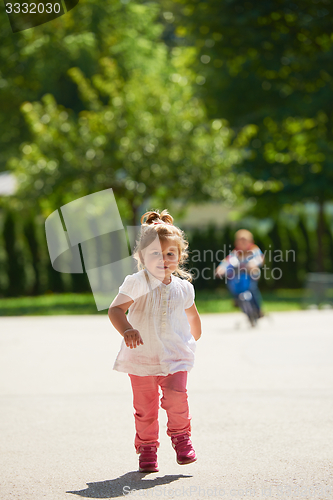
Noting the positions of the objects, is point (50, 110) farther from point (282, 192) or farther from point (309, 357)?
point (309, 357)

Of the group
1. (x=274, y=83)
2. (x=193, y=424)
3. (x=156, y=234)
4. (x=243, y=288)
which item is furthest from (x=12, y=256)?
(x=156, y=234)

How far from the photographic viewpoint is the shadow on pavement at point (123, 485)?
396 cm

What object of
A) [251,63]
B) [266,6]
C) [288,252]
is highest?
[266,6]

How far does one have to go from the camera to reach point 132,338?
416 cm

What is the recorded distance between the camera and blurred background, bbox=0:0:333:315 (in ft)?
67.1

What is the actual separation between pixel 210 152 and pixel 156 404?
1682 centimetres

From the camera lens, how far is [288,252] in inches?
1001

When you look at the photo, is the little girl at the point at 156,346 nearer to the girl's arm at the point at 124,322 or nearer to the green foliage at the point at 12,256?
the girl's arm at the point at 124,322

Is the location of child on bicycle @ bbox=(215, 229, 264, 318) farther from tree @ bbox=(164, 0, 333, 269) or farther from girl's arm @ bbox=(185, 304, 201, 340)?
tree @ bbox=(164, 0, 333, 269)

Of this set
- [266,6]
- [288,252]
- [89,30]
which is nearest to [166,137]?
[266,6]

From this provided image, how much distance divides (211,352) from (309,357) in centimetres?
135

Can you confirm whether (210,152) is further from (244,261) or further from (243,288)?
(243,288)

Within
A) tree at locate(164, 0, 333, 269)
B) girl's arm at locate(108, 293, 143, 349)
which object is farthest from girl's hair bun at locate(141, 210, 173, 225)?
tree at locate(164, 0, 333, 269)

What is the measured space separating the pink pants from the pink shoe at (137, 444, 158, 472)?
36 millimetres
